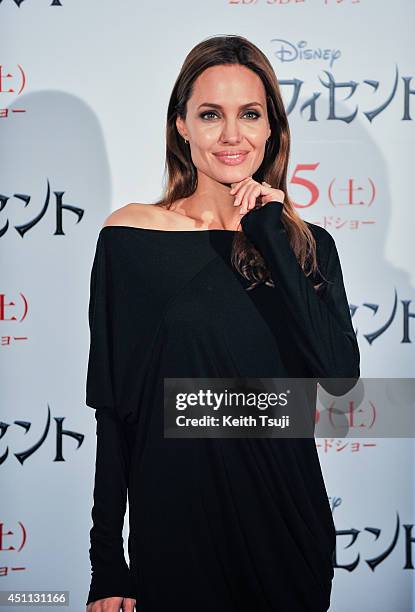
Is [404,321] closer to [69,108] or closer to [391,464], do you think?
[391,464]

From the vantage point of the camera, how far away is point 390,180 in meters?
1.78

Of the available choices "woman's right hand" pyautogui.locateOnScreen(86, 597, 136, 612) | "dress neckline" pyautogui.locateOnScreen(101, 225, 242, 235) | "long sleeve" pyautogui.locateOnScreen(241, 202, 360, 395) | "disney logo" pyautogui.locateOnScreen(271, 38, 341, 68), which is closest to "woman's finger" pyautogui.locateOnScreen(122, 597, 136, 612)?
"woman's right hand" pyautogui.locateOnScreen(86, 597, 136, 612)

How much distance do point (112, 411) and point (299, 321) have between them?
362mm

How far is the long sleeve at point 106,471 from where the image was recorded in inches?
51.1

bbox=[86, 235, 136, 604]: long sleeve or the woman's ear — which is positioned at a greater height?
the woman's ear

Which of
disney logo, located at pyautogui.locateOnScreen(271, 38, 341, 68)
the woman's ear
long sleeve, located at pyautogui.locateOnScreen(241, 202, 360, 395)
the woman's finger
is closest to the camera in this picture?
long sleeve, located at pyautogui.locateOnScreen(241, 202, 360, 395)

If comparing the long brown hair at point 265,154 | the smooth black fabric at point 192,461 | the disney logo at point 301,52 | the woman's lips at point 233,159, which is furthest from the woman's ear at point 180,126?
the disney logo at point 301,52

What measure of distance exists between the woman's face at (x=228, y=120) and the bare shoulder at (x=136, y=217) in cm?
13

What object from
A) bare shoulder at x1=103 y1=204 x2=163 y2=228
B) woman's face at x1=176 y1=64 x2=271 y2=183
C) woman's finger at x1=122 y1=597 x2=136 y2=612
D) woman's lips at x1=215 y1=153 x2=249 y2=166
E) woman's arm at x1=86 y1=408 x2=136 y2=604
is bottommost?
woman's finger at x1=122 y1=597 x2=136 y2=612

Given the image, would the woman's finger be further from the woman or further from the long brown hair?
the long brown hair

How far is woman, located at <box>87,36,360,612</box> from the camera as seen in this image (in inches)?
51.8

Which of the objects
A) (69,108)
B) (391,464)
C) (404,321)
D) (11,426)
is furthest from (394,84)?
(11,426)

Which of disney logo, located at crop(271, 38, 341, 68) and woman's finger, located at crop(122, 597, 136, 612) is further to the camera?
disney logo, located at crop(271, 38, 341, 68)

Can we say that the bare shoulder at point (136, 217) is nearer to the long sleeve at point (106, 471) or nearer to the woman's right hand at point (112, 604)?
the long sleeve at point (106, 471)
